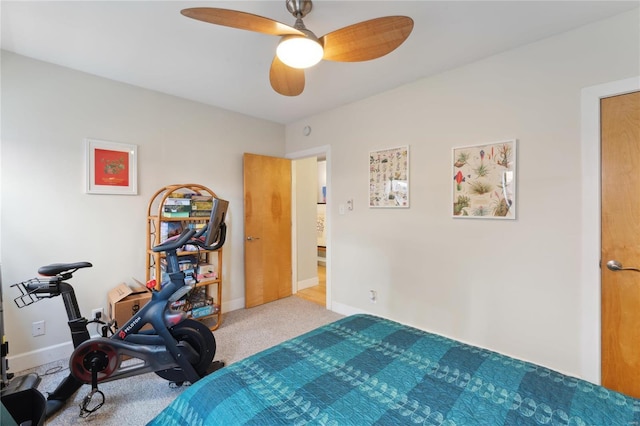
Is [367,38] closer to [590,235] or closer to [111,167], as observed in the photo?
[590,235]

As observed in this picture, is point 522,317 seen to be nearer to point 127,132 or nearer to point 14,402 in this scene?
point 14,402

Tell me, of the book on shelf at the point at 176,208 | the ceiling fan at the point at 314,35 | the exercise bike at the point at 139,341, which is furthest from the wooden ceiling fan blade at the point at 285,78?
the book on shelf at the point at 176,208

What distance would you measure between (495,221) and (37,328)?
386 cm

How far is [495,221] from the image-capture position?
2.22 metres

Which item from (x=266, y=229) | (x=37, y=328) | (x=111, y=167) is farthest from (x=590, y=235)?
(x=37, y=328)

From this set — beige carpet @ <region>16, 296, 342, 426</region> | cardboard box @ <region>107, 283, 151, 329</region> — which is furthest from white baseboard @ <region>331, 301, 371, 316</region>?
cardboard box @ <region>107, 283, 151, 329</region>

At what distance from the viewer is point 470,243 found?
2342 mm

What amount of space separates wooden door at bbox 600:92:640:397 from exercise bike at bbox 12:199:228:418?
2.63 m

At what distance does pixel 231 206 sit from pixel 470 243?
2689 mm

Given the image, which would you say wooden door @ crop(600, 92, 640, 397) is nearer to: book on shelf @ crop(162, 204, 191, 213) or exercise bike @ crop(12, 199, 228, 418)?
exercise bike @ crop(12, 199, 228, 418)

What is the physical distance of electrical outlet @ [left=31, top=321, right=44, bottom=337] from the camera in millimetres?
2229

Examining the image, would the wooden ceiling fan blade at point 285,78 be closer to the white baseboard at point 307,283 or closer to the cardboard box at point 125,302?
the cardboard box at point 125,302

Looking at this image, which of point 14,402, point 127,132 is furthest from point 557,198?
point 127,132

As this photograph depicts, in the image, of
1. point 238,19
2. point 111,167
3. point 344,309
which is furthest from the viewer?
point 344,309
